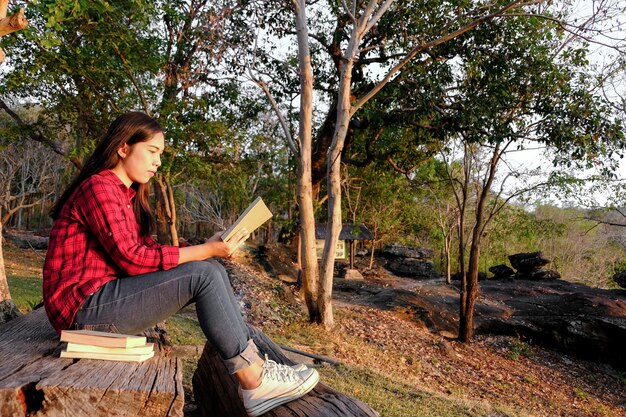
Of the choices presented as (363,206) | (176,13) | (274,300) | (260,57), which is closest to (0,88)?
(176,13)

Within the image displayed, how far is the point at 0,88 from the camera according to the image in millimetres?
11523

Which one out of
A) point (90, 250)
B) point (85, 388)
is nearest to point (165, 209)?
point (90, 250)

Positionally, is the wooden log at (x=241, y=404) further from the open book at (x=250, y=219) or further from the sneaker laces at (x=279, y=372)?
the open book at (x=250, y=219)

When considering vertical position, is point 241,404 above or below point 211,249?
below

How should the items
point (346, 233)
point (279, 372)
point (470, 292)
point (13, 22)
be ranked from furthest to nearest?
point (346, 233)
point (470, 292)
point (13, 22)
point (279, 372)

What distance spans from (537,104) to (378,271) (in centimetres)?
1747

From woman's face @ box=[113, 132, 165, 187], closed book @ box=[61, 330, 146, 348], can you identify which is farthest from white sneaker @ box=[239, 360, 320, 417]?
woman's face @ box=[113, 132, 165, 187]

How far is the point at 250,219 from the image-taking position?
2.80 metres

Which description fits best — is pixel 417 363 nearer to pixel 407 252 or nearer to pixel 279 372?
pixel 279 372

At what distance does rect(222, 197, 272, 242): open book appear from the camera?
109 inches

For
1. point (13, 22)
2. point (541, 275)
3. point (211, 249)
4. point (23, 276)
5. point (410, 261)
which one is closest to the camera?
point (211, 249)

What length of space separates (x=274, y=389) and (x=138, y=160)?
1466 millimetres

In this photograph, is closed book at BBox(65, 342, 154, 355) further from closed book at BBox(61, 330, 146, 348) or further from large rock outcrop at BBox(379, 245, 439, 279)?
large rock outcrop at BBox(379, 245, 439, 279)

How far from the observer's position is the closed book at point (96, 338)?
7.45 ft
